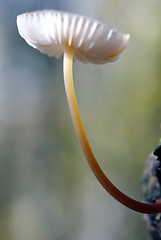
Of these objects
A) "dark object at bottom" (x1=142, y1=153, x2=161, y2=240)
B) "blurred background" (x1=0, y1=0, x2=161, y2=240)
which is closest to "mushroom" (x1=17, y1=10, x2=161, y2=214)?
"dark object at bottom" (x1=142, y1=153, x2=161, y2=240)

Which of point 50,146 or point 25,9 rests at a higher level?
point 25,9

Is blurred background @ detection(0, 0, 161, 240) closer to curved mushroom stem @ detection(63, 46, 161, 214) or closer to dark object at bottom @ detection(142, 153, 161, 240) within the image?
dark object at bottom @ detection(142, 153, 161, 240)

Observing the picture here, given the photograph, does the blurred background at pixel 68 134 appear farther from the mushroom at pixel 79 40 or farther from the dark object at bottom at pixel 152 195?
the mushroom at pixel 79 40

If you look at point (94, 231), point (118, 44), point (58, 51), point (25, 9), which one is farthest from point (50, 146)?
point (118, 44)

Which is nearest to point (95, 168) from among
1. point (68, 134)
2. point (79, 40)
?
point (79, 40)

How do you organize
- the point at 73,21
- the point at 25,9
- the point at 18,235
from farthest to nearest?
the point at 18,235
the point at 25,9
the point at 73,21

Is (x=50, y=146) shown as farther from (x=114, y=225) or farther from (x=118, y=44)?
(x=118, y=44)

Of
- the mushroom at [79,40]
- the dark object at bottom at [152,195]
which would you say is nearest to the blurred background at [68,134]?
the dark object at bottom at [152,195]
